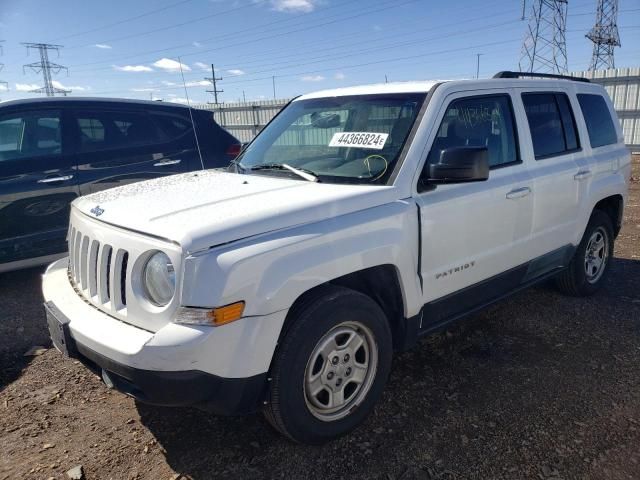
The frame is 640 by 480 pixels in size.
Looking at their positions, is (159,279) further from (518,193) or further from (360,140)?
(518,193)

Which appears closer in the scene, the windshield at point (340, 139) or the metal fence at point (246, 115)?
the windshield at point (340, 139)

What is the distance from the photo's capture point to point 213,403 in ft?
7.64

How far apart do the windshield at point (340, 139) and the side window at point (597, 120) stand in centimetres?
218

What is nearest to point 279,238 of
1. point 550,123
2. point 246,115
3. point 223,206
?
point 223,206

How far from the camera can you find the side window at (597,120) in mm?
4531

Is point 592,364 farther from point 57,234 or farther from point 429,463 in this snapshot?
point 57,234

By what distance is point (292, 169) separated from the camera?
3262 mm

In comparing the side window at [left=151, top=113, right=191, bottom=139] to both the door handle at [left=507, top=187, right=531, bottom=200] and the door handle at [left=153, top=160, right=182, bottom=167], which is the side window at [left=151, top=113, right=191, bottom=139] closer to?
the door handle at [left=153, top=160, right=182, bottom=167]

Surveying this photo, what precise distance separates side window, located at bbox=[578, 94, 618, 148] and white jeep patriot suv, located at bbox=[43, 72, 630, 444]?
36cm

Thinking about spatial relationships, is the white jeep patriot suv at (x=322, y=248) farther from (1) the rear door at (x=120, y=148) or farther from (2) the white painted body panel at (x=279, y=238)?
(1) the rear door at (x=120, y=148)

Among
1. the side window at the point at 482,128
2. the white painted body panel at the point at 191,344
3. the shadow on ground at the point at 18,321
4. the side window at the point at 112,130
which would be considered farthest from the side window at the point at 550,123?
the shadow on ground at the point at 18,321

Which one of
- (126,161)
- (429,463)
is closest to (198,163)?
(126,161)

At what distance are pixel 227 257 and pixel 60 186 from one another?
3.77 metres

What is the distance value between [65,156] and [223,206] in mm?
3523
